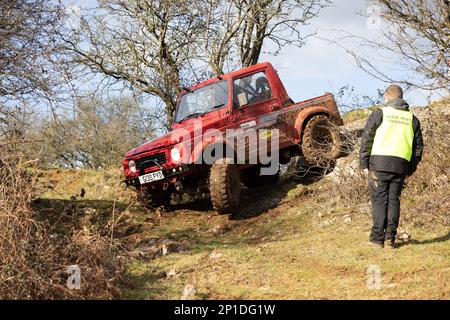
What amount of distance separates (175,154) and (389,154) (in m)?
3.42

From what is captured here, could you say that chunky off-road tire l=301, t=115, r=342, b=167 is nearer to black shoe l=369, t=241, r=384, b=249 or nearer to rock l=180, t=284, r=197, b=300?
black shoe l=369, t=241, r=384, b=249

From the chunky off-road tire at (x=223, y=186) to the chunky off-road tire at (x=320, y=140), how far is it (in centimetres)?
151

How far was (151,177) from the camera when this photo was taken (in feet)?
25.8

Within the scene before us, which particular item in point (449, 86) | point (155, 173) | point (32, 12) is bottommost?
point (155, 173)

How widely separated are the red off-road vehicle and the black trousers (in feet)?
8.29

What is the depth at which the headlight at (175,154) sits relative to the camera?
25.0ft

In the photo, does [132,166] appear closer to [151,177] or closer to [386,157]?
[151,177]

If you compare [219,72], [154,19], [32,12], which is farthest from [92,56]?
[32,12]

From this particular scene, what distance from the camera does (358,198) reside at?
23.6ft

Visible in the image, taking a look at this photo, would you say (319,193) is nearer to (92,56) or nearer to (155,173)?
(155,173)

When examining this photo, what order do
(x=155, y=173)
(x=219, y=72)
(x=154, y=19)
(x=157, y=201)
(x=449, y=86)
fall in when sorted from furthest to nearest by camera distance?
(x=219, y=72), (x=154, y=19), (x=157, y=201), (x=155, y=173), (x=449, y=86)

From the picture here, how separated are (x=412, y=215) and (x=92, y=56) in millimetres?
7955

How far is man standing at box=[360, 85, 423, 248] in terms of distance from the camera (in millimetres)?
5137

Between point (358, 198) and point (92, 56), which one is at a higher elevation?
point (92, 56)
